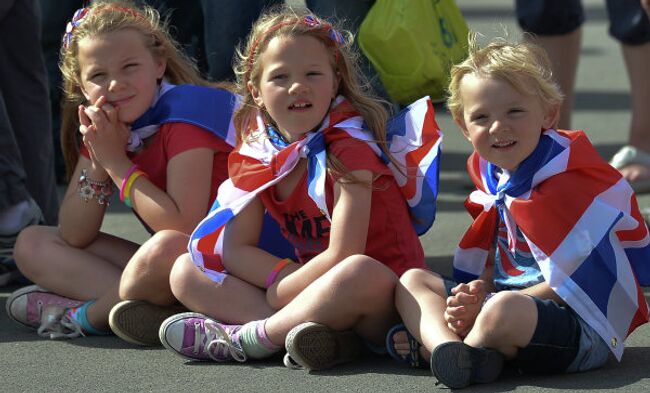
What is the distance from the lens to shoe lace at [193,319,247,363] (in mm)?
3873

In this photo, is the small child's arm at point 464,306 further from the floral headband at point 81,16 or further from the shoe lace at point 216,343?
the floral headband at point 81,16

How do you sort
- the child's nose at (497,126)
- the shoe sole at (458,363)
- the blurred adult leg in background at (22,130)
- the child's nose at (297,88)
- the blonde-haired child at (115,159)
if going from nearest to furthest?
the shoe sole at (458,363) → the child's nose at (497,126) → the child's nose at (297,88) → the blonde-haired child at (115,159) → the blurred adult leg in background at (22,130)

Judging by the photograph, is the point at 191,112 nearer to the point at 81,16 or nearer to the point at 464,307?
the point at 81,16

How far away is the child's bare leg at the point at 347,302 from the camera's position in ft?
12.1

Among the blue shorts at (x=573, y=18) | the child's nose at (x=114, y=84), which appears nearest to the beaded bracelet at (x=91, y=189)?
the child's nose at (x=114, y=84)

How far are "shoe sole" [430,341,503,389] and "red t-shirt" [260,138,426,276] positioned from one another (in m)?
0.53

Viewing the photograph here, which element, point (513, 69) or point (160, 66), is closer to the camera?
point (513, 69)

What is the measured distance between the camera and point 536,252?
369 cm

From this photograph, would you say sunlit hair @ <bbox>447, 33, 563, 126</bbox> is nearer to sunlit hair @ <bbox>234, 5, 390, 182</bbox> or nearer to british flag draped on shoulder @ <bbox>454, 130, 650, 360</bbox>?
british flag draped on shoulder @ <bbox>454, 130, 650, 360</bbox>

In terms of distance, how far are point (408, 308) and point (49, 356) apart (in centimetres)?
105

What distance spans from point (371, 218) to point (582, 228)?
23.5 inches

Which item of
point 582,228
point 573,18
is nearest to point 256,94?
point 582,228

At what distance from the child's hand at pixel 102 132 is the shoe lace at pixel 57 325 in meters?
0.46

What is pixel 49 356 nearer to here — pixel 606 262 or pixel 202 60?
pixel 606 262
